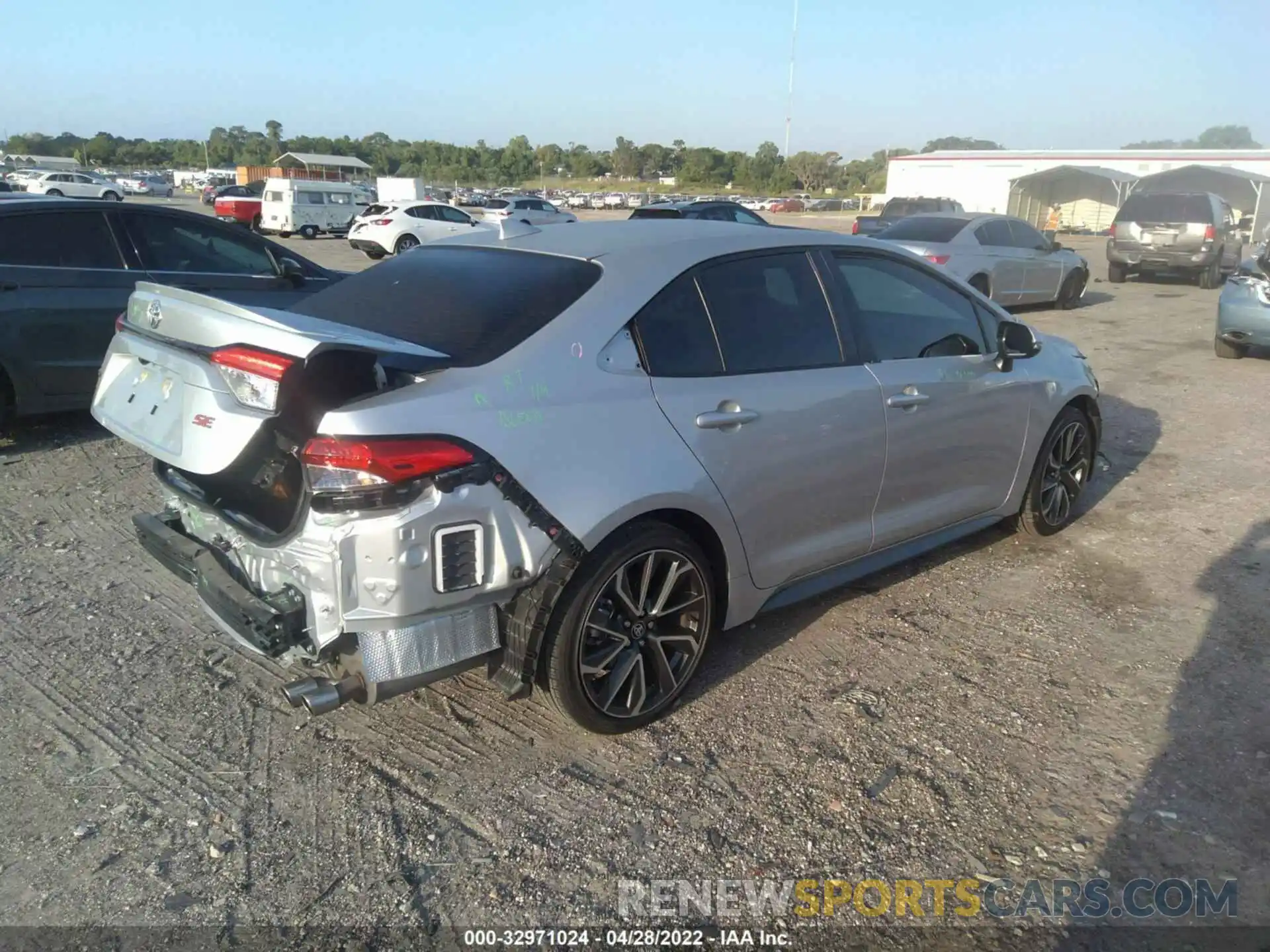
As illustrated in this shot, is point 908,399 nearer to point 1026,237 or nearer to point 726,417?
point 726,417

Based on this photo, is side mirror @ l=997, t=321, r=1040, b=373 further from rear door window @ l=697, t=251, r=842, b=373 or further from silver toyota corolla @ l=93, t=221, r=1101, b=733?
rear door window @ l=697, t=251, r=842, b=373

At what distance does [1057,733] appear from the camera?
3453 millimetres

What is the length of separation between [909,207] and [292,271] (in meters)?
19.2

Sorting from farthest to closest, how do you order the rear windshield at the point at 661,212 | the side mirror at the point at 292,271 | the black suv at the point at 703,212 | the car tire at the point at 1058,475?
1. the black suv at the point at 703,212
2. the rear windshield at the point at 661,212
3. the side mirror at the point at 292,271
4. the car tire at the point at 1058,475

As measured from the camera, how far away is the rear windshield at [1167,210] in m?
18.2

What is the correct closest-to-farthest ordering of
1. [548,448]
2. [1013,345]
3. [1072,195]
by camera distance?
[548,448] → [1013,345] → [1072,195]

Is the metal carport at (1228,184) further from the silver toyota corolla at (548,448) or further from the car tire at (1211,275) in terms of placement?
the silver toyota corolla at (548,448)

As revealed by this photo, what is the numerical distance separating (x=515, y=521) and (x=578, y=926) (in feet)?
3.70

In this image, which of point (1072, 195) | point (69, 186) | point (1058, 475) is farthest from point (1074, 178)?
point (1058, 475)

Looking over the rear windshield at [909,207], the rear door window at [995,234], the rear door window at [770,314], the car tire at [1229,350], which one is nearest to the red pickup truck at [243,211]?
the rear windshield at [909,207]

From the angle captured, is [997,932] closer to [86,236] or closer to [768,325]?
[768,325]

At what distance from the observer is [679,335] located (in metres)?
3.43

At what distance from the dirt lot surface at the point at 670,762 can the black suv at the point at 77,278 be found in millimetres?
1879

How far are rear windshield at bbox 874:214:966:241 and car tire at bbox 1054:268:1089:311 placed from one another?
2.51 meters
